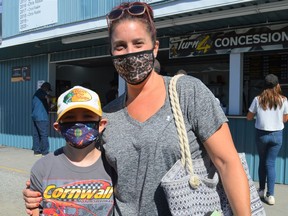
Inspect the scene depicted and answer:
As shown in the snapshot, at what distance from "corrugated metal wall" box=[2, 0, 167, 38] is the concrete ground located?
11.4 ft

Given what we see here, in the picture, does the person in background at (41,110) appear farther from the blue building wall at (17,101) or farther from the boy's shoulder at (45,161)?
the boy's shoulder at (45,161)

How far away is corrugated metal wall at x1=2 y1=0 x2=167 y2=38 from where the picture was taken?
812 cm

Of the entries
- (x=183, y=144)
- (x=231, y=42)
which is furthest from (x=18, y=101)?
(x=183, y=144)

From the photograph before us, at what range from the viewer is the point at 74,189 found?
1.94m

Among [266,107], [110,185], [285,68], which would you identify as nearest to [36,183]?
[110,185]

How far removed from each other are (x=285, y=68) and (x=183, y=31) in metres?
2.32

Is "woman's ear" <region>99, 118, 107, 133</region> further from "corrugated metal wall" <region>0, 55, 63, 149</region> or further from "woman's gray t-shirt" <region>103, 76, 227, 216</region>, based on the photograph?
"corrugated metal wall" <region>0, 55, 63, 149</region>

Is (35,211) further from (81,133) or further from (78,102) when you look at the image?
(78,102)

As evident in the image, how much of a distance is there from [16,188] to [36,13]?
501 cm

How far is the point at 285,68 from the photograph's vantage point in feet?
25.9

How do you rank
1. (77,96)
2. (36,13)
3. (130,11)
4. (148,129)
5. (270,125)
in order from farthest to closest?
(36,13), (270,125), (77,96), (130,11), (148,129)

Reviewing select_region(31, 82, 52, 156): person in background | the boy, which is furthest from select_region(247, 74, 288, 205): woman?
select_region(31, 82, 52, 156): person in background

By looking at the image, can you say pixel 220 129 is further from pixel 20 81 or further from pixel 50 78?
pixel 20 81

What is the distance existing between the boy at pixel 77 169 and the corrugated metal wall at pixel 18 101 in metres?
9.69
